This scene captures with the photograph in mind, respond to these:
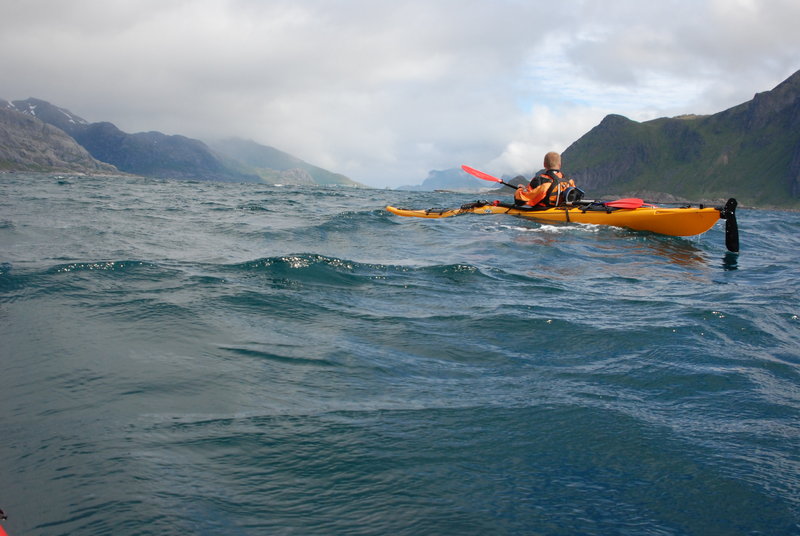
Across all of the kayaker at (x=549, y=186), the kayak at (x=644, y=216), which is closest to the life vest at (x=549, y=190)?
the kayaker at (x=549, y=186)

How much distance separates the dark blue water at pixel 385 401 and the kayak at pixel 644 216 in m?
4.64

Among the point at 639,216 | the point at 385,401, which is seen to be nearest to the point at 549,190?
the point at 639,216

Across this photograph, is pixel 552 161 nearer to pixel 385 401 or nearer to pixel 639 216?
pixel 639 216

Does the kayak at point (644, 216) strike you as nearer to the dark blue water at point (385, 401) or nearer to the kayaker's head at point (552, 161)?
the kayaker's head at point (552, 161)

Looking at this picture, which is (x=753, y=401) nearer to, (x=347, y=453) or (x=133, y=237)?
(x=347, y=453)

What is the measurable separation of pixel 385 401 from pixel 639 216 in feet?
43.5

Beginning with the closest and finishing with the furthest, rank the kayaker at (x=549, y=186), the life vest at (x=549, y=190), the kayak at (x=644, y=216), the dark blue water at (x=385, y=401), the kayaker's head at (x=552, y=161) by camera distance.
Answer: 1. the dark blue water at (x=385, y=401)
2. the kayak at (x=644, y=216)
3. the kayaker's head at (x=552, y=161)
4. the kayaker at (x=549, y=186)
5. the life vest at (x=549, y=190)

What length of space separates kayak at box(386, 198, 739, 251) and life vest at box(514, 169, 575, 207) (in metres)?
0.25

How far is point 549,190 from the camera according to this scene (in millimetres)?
16766

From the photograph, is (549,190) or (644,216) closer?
(644,216)

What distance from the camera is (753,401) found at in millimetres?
4188

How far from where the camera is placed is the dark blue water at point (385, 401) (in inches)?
107

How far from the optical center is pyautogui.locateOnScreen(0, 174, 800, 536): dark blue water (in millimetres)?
2711

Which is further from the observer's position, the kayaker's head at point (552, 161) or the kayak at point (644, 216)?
the kayaker's head at point (552, 161)
